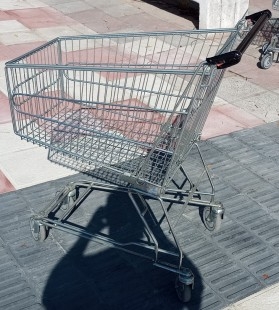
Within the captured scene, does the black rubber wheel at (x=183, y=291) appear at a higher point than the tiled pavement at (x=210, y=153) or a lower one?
higher

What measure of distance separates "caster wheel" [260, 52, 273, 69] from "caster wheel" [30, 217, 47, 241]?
14.8 feet

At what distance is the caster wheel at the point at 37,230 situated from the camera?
4.09m

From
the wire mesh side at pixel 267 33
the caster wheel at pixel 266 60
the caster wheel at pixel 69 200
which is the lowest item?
the wire mesh side at pixel 267 33

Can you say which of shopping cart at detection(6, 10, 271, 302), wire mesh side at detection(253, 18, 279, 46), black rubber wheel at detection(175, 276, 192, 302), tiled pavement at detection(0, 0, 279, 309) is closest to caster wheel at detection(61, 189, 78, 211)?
shopping cart at detection(6, 10, 271, 302)

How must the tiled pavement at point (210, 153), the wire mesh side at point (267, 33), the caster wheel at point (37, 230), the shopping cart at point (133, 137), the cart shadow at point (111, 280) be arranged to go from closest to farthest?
the shopping cart at point (133, 137) < the cart shadow at point (111, 280) < the tiled pavement at point (210, 153) < the caster wheel at point (37, 230) < the wire mesh side at point (267, 33)

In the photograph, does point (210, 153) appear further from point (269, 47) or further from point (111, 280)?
point (269, 47)

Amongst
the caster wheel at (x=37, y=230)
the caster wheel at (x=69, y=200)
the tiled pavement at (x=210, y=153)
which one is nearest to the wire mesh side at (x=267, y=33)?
the tiled pavement at (x=210, y=153)

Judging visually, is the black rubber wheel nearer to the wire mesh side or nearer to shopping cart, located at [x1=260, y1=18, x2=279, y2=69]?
shopping cart, located at [x1=260, y1=18, x2=279, y2=69]

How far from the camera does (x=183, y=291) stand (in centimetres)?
362

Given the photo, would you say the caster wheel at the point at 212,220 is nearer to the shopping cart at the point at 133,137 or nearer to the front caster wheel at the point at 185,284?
the shopping cart at the point at 133,137

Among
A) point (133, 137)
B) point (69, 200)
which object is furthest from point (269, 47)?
point (69, 200)

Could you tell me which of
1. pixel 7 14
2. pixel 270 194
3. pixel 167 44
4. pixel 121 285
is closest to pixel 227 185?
pixel 270 194

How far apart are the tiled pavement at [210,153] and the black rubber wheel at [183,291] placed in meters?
0.08

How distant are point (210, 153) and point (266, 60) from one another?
8.69ft
